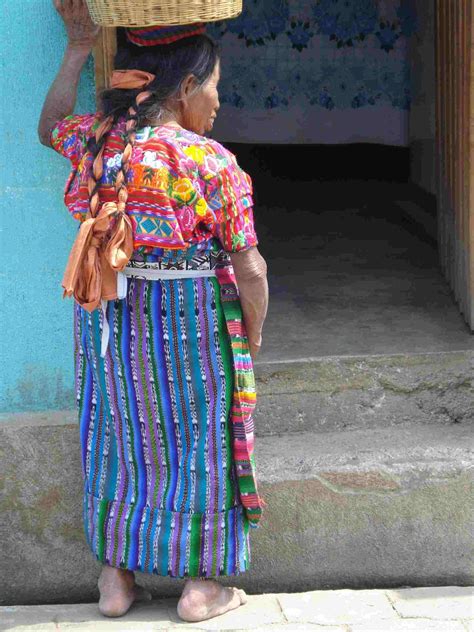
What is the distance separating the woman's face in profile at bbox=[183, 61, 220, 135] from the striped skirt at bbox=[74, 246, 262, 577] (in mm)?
451

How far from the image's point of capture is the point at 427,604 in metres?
3.46

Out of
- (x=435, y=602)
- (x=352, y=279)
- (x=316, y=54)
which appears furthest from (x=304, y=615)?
(x=316, y=54)

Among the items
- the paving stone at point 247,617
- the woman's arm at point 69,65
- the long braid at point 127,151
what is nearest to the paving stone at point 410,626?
the paving stone at point 247,617

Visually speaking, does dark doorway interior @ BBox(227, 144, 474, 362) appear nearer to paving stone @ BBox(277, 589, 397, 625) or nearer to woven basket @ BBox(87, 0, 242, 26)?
paving stone @ BBox(277, 589, 397, 625)

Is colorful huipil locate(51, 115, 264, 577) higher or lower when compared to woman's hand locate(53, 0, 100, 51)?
lower

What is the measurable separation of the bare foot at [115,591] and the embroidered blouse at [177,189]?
108cm

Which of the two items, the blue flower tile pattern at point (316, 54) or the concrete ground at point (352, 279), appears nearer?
the concrete ground at point (352, 279)

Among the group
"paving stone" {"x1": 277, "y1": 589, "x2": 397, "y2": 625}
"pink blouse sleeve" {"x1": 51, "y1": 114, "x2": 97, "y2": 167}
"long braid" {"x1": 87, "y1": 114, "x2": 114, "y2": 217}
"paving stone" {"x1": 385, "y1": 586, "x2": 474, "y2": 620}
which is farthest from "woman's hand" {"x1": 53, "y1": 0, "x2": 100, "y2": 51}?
"paving stone" {"x1": 385, "y1": 586, "x2": 474, "y2": 620}

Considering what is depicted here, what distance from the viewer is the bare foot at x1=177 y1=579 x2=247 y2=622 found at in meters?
3.26

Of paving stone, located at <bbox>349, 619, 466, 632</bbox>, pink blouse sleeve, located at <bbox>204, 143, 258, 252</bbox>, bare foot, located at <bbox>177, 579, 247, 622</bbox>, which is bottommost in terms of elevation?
paving stone, located at <bbox>349, 619, 466, 632</bbox>

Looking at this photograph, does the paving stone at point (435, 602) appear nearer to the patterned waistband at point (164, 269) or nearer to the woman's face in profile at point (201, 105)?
the patterned waistband at point (164, 269)

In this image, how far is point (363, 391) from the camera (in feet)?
13.1

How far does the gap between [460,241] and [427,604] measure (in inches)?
59.2

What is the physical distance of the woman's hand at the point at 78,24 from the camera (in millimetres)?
3197
